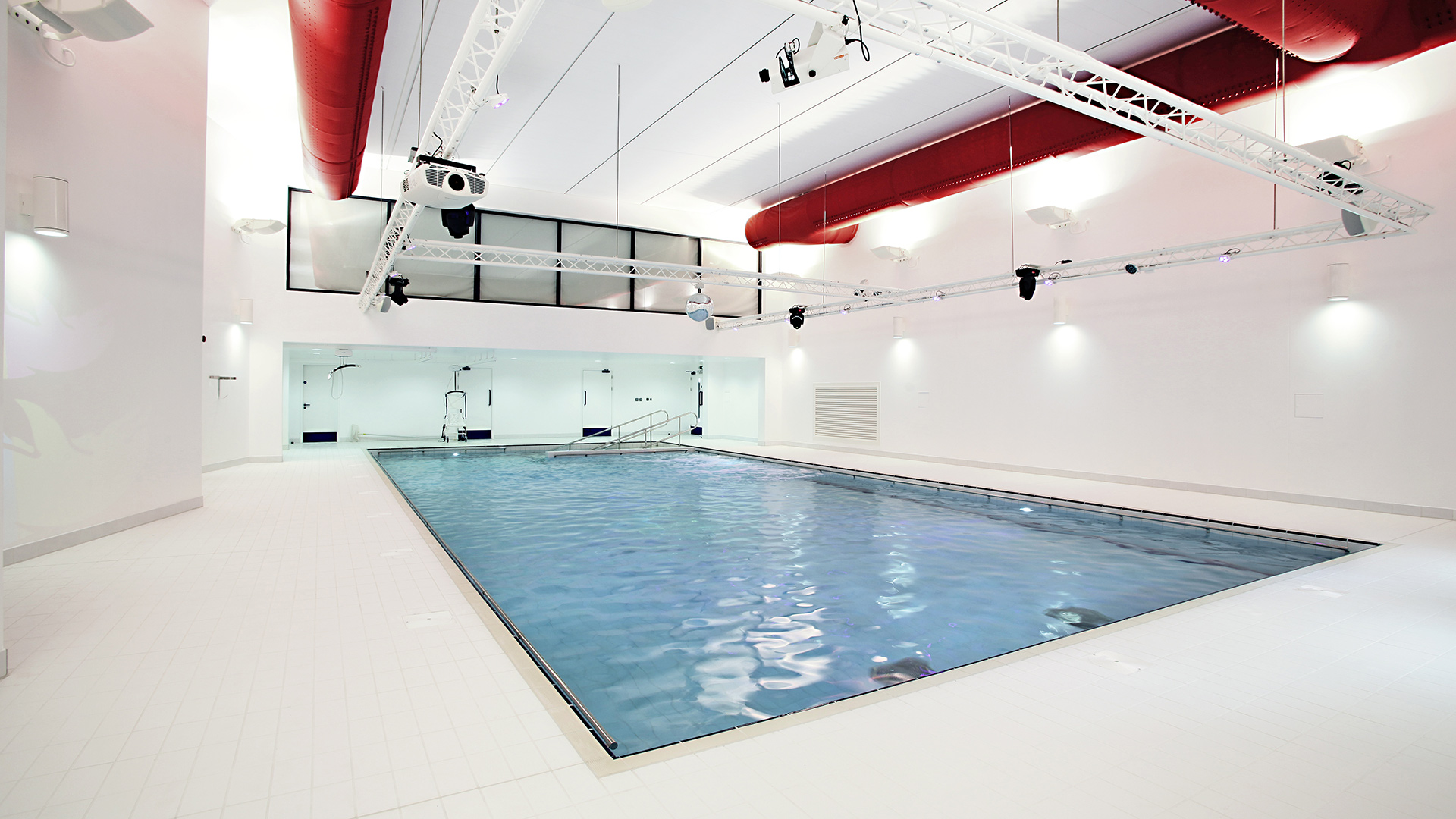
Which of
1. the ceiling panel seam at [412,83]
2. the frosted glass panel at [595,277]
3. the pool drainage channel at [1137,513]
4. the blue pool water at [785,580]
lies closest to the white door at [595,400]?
the frosted glass panel at [595,277]

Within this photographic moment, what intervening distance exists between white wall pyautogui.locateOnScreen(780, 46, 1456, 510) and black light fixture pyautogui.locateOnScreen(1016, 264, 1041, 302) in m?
1.42

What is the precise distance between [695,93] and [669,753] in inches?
314

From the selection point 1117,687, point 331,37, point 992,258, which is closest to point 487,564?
point 331,37

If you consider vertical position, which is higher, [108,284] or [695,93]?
[695,93]

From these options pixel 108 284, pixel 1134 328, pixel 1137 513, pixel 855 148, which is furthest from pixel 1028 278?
pixel 108 284

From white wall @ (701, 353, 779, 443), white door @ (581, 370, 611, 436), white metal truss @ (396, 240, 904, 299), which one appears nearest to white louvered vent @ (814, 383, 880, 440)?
white wall @ (701, 353, 779, 443)

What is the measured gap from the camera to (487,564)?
16.5 feet

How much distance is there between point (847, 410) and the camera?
13.6 meters

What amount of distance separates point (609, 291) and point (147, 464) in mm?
9043

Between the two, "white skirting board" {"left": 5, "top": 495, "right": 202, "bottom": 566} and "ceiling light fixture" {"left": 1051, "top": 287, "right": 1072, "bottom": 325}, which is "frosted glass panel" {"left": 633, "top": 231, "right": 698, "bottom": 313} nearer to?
"ceiling light fixture" {"left": 1051, "top": 287, "right": 1072, "bottom": 325}

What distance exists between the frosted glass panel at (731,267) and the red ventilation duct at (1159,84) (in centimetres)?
235

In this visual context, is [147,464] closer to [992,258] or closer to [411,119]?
[411,119]

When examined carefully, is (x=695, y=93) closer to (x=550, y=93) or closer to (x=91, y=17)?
(x=550, y=93)

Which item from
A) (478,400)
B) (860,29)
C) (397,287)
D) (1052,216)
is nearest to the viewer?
(860,29)
